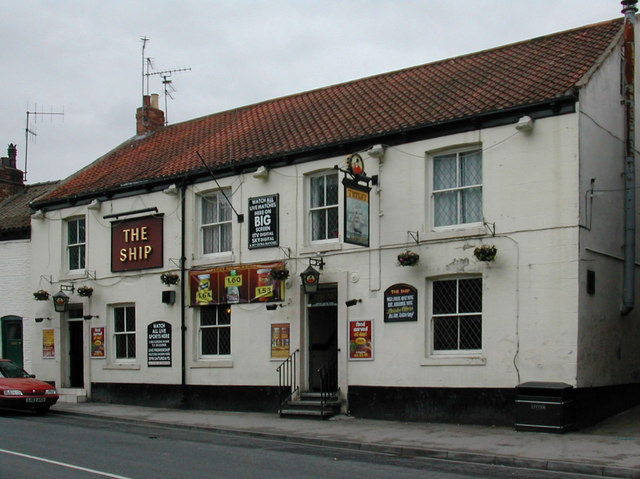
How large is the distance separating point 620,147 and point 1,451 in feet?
44.0

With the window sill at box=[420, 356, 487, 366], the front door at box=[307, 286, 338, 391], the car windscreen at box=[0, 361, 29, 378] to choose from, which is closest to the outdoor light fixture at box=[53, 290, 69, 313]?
the car windscreen at box=[0, 361, 29, 378]

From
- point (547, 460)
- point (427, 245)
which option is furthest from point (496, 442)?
point (427, 245)

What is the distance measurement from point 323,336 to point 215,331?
307cm

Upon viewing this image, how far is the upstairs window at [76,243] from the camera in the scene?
25016mm

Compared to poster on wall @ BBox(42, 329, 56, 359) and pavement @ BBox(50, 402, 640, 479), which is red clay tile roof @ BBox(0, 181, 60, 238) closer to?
poster on wall @ BBox(42, 329, 56, 359)

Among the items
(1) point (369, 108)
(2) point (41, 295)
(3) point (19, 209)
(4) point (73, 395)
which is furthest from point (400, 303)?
(3) point (19, 209)

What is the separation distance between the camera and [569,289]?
15391mm

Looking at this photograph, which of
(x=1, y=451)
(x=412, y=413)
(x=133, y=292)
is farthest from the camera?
(x=133, y=292)

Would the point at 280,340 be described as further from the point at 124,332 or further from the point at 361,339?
the point at 124,332

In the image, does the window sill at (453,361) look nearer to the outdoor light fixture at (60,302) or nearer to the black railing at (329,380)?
the black railing at (329,380)

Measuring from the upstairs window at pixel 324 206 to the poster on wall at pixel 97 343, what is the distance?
782 centimetres

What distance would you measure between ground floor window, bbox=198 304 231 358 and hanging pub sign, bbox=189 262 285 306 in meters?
0.31

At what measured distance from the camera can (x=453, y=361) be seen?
16.8 metres

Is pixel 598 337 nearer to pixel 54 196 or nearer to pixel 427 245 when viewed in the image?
pixel 427 245
